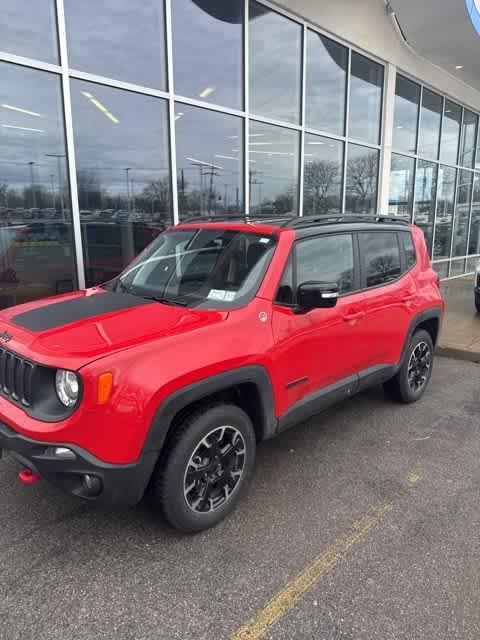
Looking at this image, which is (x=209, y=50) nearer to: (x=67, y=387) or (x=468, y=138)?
(x=67, y=387)

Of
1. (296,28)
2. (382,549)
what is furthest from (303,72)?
(382,549)

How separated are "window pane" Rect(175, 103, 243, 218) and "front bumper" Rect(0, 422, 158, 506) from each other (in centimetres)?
521

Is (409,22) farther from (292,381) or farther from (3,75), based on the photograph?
(292,381)

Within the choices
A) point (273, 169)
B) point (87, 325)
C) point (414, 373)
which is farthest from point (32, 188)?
point (414, 373)

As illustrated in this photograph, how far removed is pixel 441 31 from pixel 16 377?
10372mm

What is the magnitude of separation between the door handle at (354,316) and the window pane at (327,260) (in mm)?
197

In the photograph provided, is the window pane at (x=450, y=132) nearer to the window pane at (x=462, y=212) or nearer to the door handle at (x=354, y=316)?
the window pane at (x=462, y=212)

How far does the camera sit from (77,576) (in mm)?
2311

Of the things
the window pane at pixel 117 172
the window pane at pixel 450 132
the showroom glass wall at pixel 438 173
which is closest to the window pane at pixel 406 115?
the showroom glass wall at pixel 438 173

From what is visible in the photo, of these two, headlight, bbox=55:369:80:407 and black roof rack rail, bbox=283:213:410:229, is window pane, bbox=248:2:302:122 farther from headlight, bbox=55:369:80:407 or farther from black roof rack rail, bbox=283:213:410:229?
headlight, bbox=55:369:80:407

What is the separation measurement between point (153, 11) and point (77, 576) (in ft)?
22.3

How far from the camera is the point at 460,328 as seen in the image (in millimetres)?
7215

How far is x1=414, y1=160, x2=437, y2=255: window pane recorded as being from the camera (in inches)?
472

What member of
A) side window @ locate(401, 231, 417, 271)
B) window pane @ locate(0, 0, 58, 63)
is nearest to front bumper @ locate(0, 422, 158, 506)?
side window @ locate(401, 231, 417, 271)
